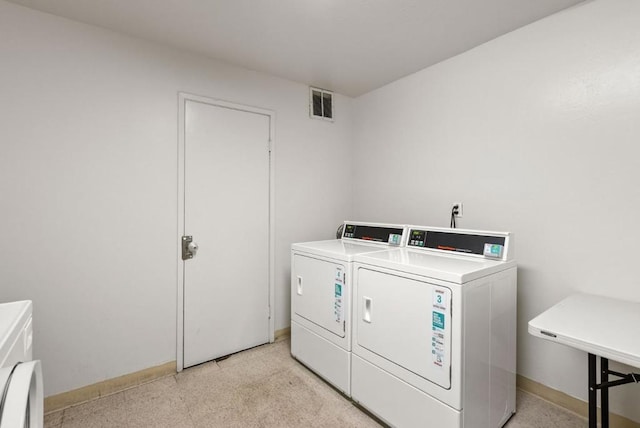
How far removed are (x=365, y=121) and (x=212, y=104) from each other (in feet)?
5.19

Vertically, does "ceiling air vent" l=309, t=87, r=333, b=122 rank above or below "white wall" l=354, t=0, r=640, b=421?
above

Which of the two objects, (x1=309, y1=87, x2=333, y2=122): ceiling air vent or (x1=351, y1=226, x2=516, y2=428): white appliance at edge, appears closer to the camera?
(x1=351, y1=226, x2=516, y2=428): white appliance at edge

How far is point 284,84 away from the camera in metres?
2.90

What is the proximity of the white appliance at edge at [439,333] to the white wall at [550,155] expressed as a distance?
1.12 feet

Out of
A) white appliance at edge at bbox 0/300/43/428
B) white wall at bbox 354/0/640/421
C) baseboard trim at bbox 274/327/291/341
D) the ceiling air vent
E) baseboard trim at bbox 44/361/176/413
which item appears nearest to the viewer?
white appliance at edge at bbox 0/300/43/428

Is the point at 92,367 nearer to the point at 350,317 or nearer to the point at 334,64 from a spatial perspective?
the point at 350,317

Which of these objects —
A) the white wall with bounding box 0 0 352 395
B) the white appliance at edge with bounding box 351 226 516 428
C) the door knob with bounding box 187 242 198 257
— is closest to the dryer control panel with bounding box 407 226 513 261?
the white appliance at edge with bounding box 351 226 516 428

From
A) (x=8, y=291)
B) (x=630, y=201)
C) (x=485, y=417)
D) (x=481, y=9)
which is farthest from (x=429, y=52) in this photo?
(x=8, y=291)

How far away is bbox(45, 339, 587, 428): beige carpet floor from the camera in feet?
5.97

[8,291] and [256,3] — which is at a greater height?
[256,3]

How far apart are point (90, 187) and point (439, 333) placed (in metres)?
2.32

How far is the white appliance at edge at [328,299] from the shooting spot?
2045 millimetres

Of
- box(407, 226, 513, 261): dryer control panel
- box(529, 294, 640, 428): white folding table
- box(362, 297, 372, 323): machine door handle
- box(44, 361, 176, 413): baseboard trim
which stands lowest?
box(44, 361, 176, 413): baseboard trim

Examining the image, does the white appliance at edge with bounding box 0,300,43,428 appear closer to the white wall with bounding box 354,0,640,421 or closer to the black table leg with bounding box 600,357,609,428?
the black table leg with bounding box 600,357,609,428
